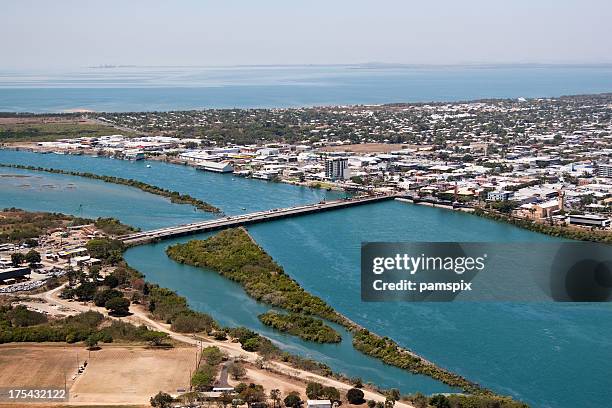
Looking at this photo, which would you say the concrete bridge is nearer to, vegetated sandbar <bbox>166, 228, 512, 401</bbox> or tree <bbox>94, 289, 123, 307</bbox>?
vegetated sandbar <bbox>166, 228, 512, 401</bbox>

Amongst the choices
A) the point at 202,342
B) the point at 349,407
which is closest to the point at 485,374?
the point at 349,407

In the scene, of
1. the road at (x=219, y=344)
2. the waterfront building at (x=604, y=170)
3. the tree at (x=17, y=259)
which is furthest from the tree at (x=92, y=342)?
the waterfront building at (x=604, y=170)

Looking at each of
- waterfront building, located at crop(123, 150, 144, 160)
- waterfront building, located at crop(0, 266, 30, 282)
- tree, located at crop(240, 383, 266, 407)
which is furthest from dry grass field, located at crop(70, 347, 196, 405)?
waterfront building, located at crop(123, 150, 144, 160)

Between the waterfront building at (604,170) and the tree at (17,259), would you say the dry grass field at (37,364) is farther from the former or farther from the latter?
the waterfront building at (604,170)

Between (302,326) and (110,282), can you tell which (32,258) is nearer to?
(110,282)

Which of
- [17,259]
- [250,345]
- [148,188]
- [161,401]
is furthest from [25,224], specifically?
[161,401]

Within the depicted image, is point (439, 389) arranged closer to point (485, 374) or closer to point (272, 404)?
point (485, 374)
